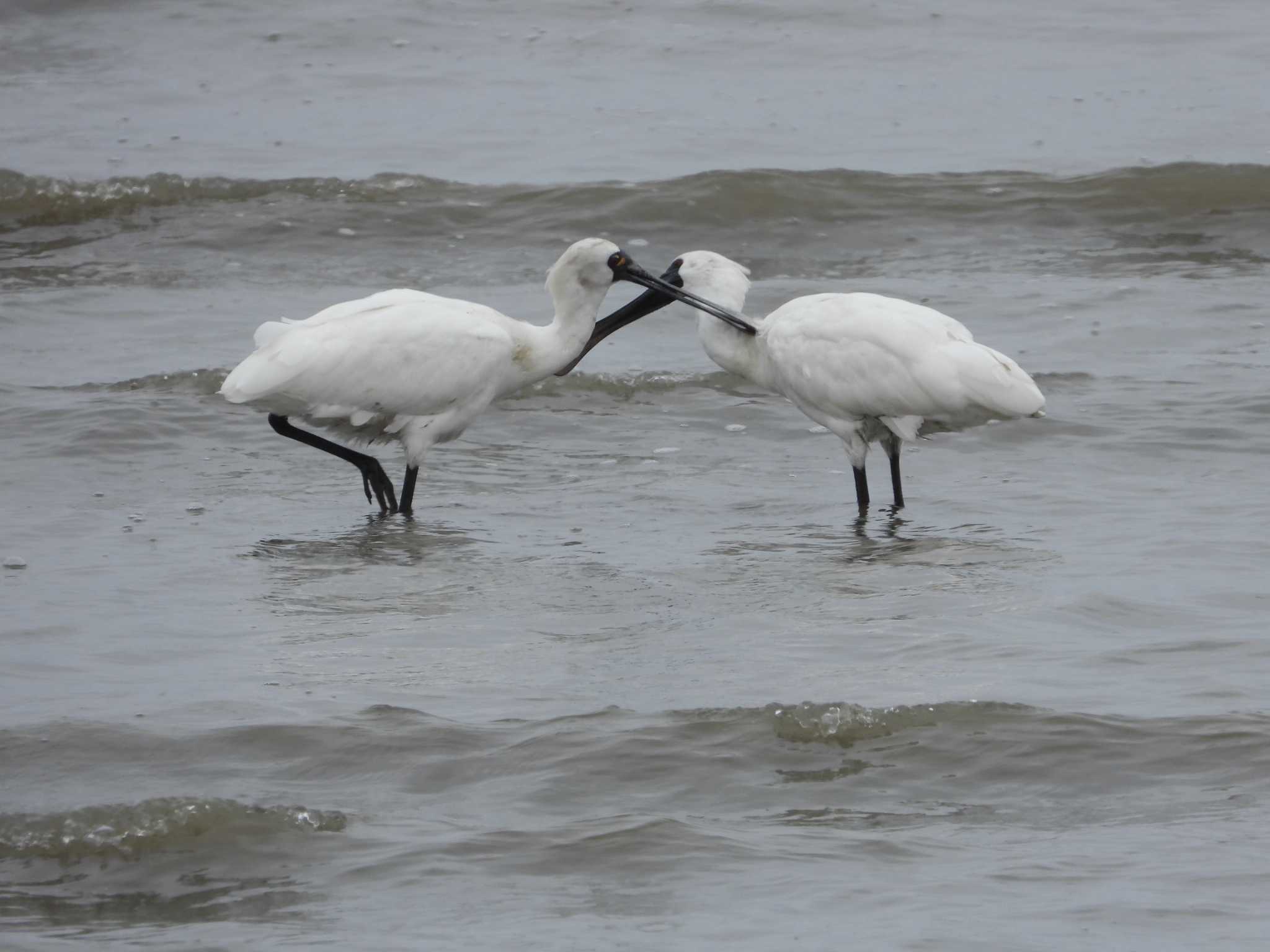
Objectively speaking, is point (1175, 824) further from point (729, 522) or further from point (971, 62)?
point (971, 62)

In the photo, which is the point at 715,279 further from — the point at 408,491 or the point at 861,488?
the point at 408,491

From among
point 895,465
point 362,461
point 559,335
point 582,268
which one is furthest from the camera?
point 582,268

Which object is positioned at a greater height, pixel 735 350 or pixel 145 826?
pixel 735 350

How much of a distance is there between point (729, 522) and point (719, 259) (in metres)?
2.04

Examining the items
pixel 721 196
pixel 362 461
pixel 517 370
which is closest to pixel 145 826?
pixel 362 461

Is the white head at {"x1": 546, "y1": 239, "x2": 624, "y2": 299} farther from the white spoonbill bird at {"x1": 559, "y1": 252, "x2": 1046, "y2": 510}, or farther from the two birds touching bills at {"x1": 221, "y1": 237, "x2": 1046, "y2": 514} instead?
the white spoonbill bird at {"x1": 559, "y1": 252, "x2": 1046, "y2": 510}

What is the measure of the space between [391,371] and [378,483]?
0.54 m

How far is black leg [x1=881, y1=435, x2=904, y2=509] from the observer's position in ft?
32.0

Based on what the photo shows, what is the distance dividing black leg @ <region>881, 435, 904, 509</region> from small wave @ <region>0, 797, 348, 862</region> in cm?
472

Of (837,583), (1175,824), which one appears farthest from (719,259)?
(1175,824)

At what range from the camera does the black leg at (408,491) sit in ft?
31.5

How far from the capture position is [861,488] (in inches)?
382

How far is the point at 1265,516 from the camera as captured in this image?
8.93 m

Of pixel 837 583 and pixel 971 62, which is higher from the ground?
pixel 971 62
